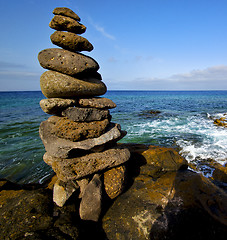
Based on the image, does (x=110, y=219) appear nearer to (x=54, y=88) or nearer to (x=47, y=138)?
(x=47, y=138)

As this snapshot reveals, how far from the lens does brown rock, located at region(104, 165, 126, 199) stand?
201 inches

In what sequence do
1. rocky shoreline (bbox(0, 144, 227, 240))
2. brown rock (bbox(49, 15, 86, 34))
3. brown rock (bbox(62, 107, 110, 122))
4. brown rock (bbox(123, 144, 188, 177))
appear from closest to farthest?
rocky shoreline (bbox(0, 144, 227, 240)), brown rock (bbox(49, 15, 86, 34)), brown rock (bbox(62, 107, 110, 122)), brown rock (bbox(123, 144, 188, 177))

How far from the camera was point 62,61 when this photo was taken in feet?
16.9

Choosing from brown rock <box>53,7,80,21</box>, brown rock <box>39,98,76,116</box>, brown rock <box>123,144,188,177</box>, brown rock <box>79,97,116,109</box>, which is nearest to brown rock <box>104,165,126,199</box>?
brown rock <box>123,144,188,177</box>

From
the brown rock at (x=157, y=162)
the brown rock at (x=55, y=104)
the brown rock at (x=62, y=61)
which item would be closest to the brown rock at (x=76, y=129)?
the brown rock at (x=55, y=104)

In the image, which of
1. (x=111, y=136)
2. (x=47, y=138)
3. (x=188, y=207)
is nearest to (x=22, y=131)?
(x=47, y=138)

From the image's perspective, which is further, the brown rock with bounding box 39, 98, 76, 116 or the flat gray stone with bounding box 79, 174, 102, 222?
the brown rock with bounding box 39, 98, 76, 116

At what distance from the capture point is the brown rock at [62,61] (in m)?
5.14

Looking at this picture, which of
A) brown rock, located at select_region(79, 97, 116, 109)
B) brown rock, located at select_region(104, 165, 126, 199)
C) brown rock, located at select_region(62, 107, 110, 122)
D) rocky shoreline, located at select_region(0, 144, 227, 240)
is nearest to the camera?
rocky shoreline, located at select_region(0, 144, 227, 240)

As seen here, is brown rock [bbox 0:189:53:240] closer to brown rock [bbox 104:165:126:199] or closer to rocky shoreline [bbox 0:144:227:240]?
rocky shoreline [bbox 0:144:227:240]

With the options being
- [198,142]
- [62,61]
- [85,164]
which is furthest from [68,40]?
[198,142]

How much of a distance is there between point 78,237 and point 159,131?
572 inches

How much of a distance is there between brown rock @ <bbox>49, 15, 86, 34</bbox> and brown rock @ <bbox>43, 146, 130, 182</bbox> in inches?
176

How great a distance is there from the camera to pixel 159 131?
670 inches
